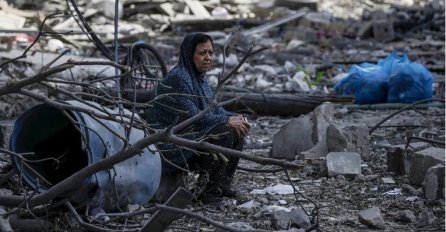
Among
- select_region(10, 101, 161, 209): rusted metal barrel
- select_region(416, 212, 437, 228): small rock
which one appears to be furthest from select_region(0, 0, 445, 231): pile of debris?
select_region(10, 101, 161, 209): rusted metal barrel

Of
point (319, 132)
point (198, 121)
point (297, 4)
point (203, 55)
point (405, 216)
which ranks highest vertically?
Answer: point (203, 55)

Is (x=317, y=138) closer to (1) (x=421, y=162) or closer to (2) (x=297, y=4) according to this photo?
(1) (x=421, y=162)

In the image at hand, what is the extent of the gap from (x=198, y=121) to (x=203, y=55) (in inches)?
16.8

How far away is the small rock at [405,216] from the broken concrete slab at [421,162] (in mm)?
758

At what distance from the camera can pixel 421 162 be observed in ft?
21.1

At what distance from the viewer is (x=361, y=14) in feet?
74.3

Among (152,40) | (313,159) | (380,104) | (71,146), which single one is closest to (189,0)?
(152,40)

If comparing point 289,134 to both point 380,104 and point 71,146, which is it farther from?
point 380,104

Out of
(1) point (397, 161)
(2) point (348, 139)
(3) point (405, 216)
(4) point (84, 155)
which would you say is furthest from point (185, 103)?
(2) point (348, 139)

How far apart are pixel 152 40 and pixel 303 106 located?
7.62m

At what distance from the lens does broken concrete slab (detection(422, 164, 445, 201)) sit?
19.5 ft

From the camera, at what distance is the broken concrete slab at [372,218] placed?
539 cm

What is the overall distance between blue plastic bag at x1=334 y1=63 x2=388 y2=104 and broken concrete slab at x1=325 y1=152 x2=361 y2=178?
418 cm

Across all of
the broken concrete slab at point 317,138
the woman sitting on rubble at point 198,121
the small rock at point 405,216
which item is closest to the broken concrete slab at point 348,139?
the broken concrete slab at point 317,138
